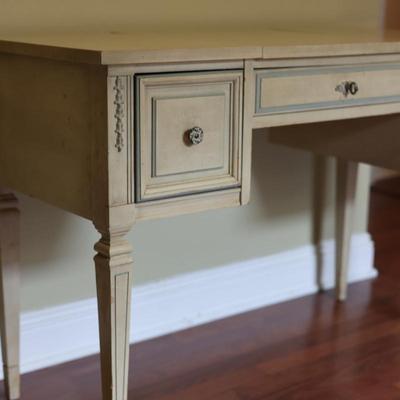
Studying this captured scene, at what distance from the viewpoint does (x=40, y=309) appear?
187 centimetres

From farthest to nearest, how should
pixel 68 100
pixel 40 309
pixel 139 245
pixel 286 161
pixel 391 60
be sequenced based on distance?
pixel 286 161 → pixel 139 245 → pixel 40 309 → pixel 391 60 → pixel 68 100

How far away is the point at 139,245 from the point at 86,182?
73 cm

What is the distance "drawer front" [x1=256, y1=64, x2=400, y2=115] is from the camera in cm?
147

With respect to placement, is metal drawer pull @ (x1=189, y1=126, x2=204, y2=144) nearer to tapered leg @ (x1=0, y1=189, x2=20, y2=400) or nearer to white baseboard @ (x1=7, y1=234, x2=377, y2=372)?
tapered leg @ (x1=0, y1=189, x2=20, y2=400)

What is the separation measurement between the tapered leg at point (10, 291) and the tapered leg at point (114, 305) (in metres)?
0.36

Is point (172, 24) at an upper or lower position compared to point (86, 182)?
upper

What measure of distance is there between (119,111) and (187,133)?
0.48 ft

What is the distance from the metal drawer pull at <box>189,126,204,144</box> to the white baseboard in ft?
2.40

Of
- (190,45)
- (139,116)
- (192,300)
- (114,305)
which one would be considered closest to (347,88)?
(190,45)

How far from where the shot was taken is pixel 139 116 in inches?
50.2

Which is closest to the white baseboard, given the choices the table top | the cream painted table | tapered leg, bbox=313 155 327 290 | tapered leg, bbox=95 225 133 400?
tapered leg, bbox=313 155 327 290

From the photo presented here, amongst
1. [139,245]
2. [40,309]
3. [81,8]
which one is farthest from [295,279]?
[81,8]

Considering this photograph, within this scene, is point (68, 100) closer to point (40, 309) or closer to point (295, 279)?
point (40, 309)

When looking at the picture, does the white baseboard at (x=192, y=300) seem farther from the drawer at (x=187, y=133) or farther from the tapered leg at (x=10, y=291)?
the drawer at (x=187, y=133)
